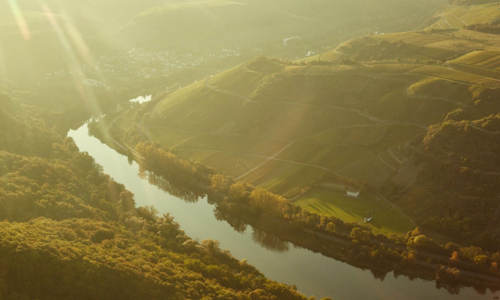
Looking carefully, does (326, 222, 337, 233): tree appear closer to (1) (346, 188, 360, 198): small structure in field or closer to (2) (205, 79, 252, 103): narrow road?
(1) (346, 188, 360, 198): small structure in field

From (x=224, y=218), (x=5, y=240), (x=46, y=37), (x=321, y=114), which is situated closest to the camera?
(x=5, y=240)

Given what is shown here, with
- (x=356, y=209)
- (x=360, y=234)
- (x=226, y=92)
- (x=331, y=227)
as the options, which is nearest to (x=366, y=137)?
(x=356, y=209)

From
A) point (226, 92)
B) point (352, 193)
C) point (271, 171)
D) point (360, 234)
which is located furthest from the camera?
point (226, 92)

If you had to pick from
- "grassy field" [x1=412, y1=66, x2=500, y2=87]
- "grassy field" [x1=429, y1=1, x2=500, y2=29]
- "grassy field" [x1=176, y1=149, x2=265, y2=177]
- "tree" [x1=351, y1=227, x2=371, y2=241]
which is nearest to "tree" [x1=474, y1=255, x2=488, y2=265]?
"tree" [x1=351, y1=227, x2=371, y2=241]

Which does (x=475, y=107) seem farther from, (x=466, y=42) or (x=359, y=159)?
(x=466, y=42)

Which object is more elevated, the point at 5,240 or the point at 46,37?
the point at 5,240

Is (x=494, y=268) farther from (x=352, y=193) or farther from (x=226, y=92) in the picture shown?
(x=226, y=92)

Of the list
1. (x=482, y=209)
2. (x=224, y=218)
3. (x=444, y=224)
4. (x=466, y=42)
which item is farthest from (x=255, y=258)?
(x=466, y=42)

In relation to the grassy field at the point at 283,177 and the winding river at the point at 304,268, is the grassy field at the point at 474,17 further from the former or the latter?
the winding river at the point at 304,268

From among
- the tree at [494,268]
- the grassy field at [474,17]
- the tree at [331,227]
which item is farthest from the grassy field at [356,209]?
the grassy field at [474,17]
